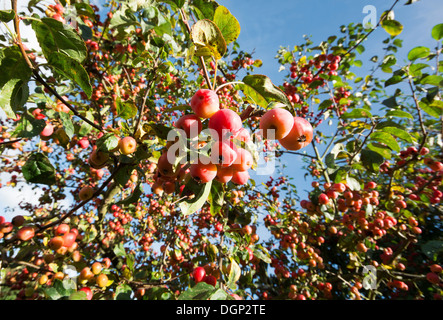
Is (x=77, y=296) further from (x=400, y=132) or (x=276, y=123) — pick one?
(x=400, y=132)

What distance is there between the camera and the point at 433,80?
235 cm

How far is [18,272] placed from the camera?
435cm

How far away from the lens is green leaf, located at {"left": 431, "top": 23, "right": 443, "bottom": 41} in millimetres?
2362

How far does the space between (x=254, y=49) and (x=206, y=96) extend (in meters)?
3.75

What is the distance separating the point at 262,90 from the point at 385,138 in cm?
171

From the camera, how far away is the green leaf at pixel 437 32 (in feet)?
7.75

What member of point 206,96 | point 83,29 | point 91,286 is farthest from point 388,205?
point 83,29

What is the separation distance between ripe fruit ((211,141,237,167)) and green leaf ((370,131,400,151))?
183cm

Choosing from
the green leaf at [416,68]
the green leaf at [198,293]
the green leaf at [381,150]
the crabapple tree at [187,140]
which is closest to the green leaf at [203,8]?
the crabapple tree at [187,140]

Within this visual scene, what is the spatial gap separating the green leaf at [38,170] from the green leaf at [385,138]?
9.38 feet

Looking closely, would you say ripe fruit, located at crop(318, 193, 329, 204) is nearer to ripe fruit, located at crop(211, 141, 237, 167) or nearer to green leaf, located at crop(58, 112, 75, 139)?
ripe fruit, located at crop(211, 141, 237, 167)

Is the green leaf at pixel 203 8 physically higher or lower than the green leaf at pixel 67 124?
higher

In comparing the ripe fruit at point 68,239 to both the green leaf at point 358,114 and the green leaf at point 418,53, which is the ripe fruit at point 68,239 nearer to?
the green leaf at point 358,114

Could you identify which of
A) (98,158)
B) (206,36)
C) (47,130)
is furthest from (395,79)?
(47,130)
